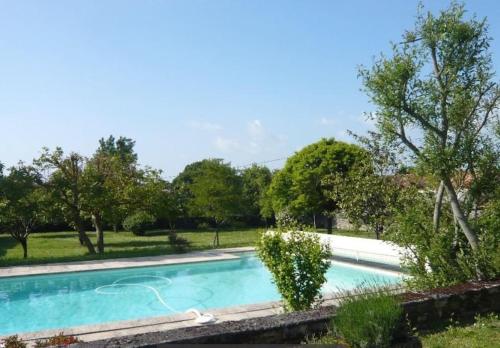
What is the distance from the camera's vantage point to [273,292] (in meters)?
14.3

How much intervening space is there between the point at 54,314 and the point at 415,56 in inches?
438

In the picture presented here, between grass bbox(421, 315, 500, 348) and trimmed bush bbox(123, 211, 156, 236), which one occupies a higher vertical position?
trimmed bush bbox(123, 211, 156, 236)

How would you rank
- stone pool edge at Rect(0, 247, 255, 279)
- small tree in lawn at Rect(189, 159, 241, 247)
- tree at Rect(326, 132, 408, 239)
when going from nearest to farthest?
stone pool edge at Rect(0, 247, 255, 279)
tree at Rect(326, 132, 408, 239)
small tree in lawn at Rect(189, 159, 241, 247)

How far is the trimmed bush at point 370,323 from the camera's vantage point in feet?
14.1

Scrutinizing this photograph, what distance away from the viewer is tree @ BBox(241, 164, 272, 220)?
123ft

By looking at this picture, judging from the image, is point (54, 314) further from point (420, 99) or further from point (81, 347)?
point (420, 99)

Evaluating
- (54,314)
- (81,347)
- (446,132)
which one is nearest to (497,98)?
(446,132)

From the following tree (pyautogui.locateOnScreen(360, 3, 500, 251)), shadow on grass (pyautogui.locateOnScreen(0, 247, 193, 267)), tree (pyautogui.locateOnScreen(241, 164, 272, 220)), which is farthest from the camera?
tree (pyautogui.locateOnScreen(241, 164, 272, 220))

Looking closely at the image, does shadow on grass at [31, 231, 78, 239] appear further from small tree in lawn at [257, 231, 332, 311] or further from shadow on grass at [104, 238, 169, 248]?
small tree in lawn at [257, 231, 332, 311]

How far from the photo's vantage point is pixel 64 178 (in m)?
18.5

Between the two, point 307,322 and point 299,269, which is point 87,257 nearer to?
point 299,269

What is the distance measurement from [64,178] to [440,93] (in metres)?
15.6

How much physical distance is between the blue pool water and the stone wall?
456cm

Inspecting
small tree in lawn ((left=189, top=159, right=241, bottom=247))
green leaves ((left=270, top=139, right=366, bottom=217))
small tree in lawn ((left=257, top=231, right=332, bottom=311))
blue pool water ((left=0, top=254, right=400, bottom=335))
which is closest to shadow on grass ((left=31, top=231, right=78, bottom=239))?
small tree in lawn ((left=189, top=159, right=241, bottom=247))
